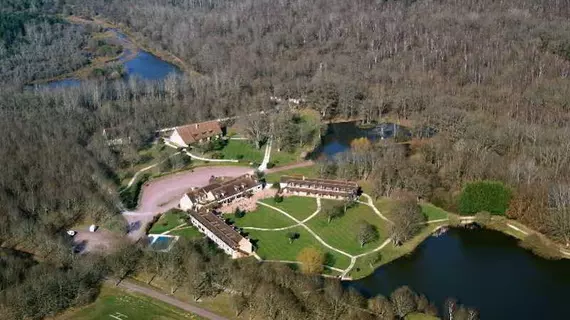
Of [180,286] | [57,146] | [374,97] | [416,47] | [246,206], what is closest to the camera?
[180,286]

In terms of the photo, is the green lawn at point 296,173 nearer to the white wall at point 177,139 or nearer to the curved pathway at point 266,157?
the curved pathway at point 266,157

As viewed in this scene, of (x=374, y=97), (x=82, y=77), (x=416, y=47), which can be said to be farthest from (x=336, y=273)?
(x=82, y=77)

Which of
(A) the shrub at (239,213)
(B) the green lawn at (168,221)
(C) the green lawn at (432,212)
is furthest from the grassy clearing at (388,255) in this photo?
(B) the green lawn at (168,221)

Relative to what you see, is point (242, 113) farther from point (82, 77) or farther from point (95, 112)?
point (82, 77)

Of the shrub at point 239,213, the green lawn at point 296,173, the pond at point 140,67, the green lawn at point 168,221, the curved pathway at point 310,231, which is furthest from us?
the pond at point 140,67

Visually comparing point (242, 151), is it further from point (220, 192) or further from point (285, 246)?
point (285, 246)

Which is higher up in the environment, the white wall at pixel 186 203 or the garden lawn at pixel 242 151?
the white wall at pixel 186 203
